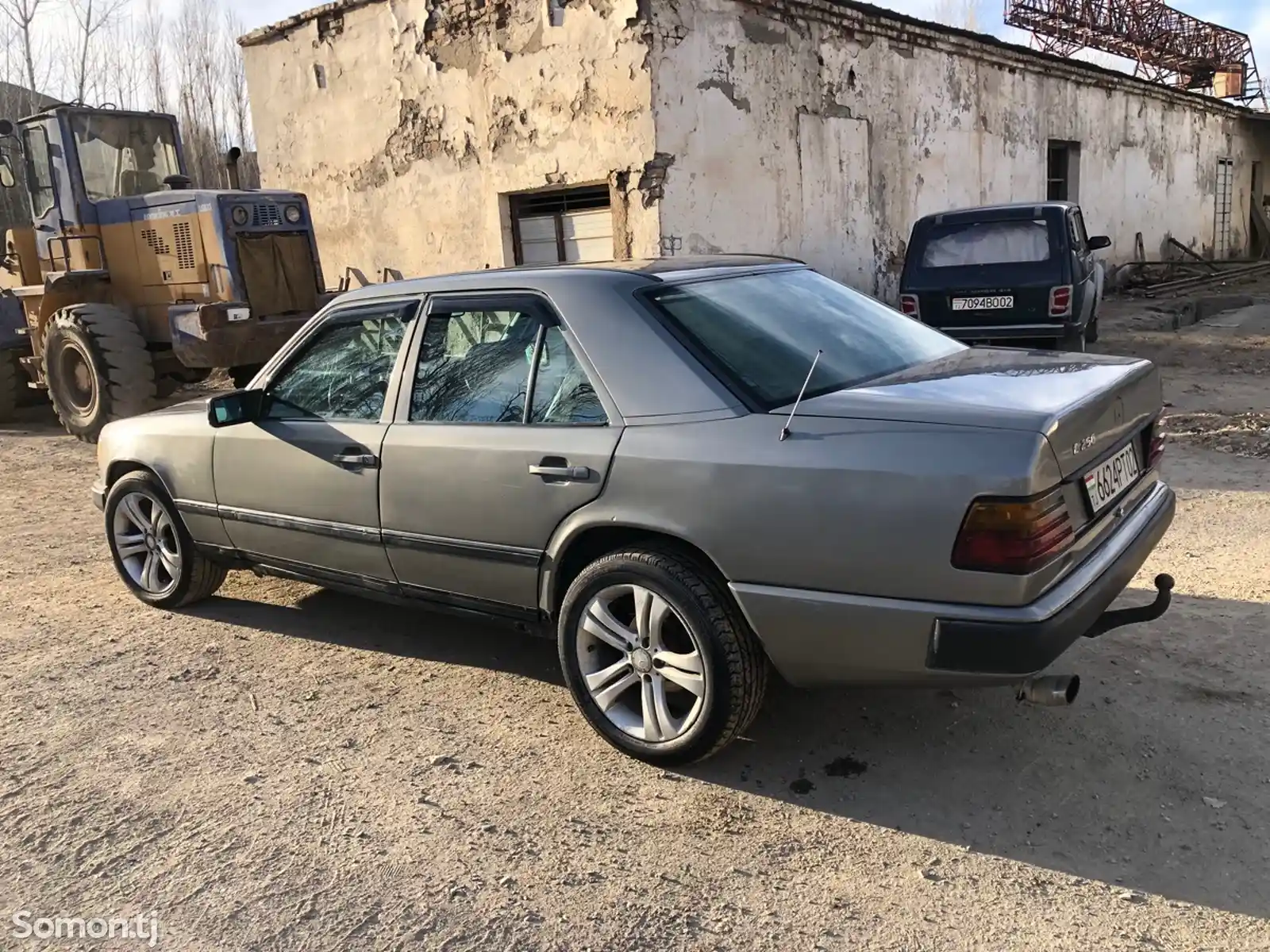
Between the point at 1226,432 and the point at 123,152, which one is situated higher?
the point at 123,152

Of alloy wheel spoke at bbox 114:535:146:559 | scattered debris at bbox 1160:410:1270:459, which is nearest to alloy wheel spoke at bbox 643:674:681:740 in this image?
alloy wheel spoke at bbox 114:535:146:559

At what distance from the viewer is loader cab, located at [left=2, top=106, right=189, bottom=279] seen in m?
9.42

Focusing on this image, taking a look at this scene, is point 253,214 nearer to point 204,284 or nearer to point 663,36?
point 204,284

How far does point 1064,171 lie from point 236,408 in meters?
→ 17.1

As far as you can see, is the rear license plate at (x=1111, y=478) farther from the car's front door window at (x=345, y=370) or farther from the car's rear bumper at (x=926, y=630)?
the car's front door window at (x=345, y=370)

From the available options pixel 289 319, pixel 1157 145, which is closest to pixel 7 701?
pixel 289 319

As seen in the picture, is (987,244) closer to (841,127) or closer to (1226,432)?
(841,127)

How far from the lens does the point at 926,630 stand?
8.36 feet

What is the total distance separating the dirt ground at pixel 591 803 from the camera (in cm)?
241

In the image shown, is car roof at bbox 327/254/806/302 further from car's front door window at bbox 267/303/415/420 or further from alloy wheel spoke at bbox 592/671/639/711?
alloy wheel spoke at bbox 592/671/639/711

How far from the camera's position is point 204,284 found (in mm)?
9117

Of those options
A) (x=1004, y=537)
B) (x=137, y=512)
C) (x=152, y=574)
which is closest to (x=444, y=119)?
(x=137, y=512)

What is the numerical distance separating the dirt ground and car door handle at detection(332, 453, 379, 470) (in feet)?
2.87

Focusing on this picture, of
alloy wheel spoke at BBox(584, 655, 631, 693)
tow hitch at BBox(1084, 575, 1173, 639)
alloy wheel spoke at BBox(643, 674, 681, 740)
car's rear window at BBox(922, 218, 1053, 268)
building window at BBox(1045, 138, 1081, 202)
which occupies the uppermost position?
building window at BBox(1045, 138, 1081, 202)
